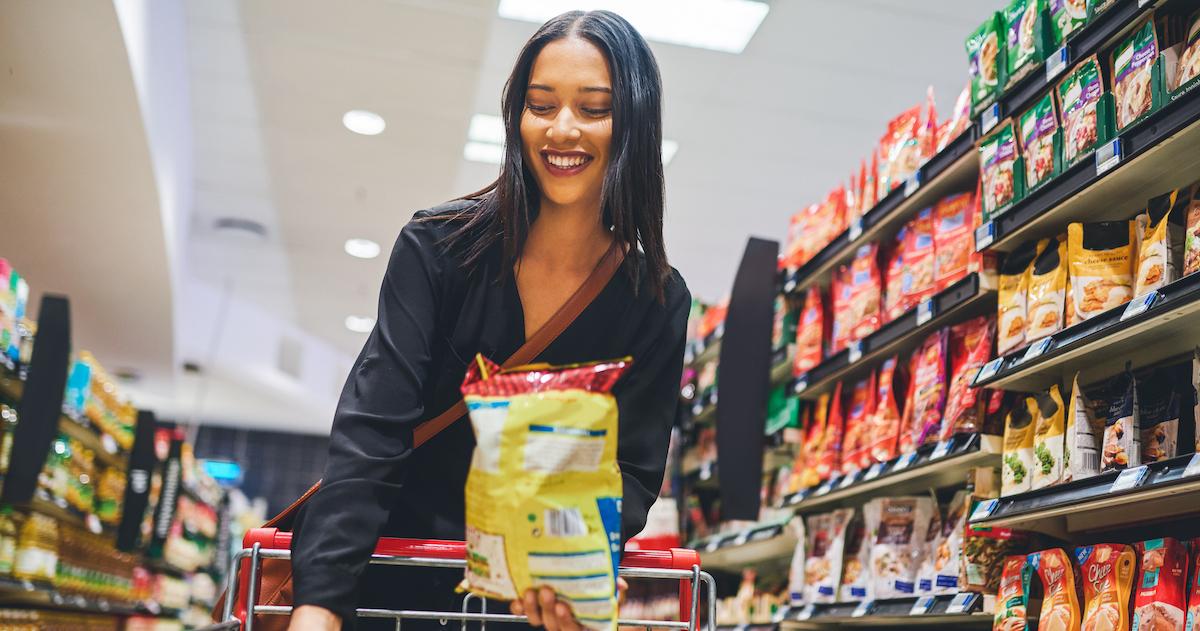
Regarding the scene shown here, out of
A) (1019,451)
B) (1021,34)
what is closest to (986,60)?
(1021,34)

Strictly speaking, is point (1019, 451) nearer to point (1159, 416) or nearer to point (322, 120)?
point (1159, 416)

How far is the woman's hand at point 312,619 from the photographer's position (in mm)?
1188

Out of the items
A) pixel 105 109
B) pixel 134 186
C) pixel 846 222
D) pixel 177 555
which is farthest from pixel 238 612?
pixel 177 555

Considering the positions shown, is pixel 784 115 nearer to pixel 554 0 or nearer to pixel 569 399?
pixel 554 0

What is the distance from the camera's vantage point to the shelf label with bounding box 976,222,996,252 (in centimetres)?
288

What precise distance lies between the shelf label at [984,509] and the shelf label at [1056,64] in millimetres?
1053

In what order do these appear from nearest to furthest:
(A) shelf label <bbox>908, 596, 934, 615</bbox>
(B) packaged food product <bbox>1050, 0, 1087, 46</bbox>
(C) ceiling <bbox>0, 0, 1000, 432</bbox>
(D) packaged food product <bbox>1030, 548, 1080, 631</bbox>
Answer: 1. (D) packaged food product <bbox>1030, 548, 1080, 631</bbox>
2. (B) packaged food product <bbox>1050, 0, 1087, 46</bbox>
3. (A) shelf label <bbox>908, 596, 934, 615</bbox>
4. (C) ceiling <bbox>0, 0, 1000, 432</bbox>

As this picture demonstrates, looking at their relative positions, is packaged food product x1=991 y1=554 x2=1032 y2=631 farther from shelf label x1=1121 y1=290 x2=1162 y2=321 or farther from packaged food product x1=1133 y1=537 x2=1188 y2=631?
shelf label x1=1121 y1=290 x2=1162 y2=321

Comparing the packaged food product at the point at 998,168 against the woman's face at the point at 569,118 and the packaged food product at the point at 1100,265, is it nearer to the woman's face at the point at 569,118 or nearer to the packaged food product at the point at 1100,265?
the packaged food product at the point at 1100,265

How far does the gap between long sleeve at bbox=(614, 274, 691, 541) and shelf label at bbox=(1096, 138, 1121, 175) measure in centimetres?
124

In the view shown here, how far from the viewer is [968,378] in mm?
3029

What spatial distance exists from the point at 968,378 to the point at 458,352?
1936 millimetres

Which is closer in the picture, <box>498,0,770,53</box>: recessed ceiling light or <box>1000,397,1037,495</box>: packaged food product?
<box>1000,397,1037,495</box>: packaged food product

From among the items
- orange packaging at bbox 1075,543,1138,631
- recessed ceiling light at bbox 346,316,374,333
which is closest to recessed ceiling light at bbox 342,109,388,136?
recessed ceiling light at bbox 346,316,374,333
